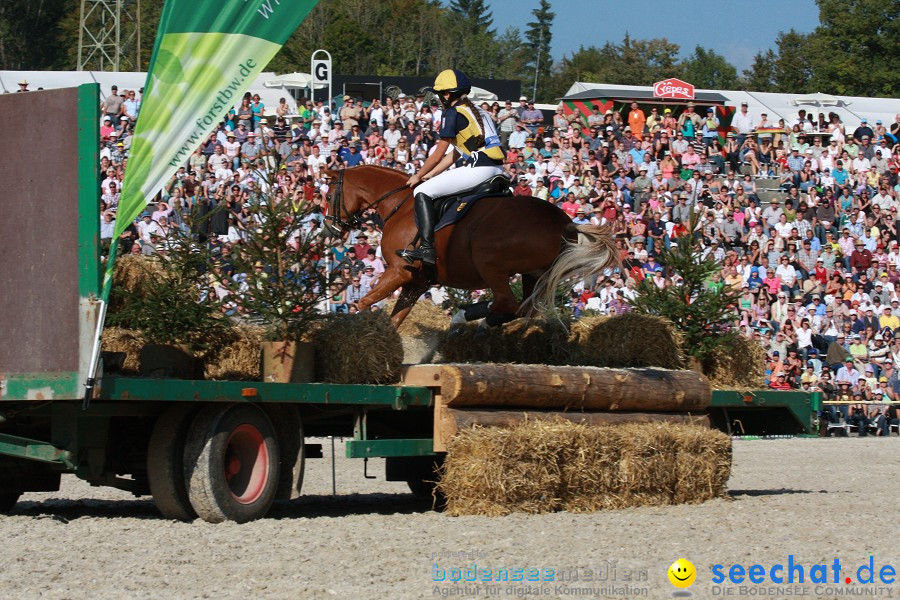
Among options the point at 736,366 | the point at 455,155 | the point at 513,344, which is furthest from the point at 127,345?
the point at 736,366

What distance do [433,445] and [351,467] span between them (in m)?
5.34

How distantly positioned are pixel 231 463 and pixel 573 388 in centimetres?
289

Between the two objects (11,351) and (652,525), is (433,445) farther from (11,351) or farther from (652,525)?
(11,351)

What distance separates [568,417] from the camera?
1041cm

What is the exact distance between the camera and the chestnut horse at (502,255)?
435 inches

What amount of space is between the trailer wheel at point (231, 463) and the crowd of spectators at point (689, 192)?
802 cm

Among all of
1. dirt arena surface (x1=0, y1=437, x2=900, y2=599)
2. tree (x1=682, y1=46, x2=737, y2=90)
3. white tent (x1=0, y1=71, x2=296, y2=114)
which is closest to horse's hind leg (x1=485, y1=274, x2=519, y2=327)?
dirt arena surface (x1=0, y1=437, x2=900, y2=599)

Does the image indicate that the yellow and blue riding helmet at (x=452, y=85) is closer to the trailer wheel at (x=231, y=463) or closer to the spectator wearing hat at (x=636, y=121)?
the trailer wheel at (x=231, y=463)

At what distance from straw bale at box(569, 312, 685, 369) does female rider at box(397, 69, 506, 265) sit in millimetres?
1717

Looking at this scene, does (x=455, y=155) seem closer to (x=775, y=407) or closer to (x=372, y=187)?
(x=372, y=187)

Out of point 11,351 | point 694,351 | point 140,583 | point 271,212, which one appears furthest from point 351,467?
point 140,583

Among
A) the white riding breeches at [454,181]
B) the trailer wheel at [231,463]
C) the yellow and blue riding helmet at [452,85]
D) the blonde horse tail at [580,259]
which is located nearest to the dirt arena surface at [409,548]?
the trailer wheel at [231,463]

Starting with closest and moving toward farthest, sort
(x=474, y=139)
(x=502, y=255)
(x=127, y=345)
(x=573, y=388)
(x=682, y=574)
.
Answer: (x=682, y=574) → (x=127, y=345) → (x=573, y=388) → (x=502, y=255) → (x=474, y=139)

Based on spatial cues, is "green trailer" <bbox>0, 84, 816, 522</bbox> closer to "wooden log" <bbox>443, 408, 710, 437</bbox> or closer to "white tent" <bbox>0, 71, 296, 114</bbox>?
"wooden log" <bbox>443, 408, 710, 437</bbox>
